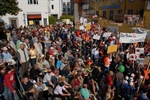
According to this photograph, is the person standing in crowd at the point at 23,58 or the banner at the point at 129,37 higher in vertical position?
the banner at the point at 129,37

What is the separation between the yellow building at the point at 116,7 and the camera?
27.8 metres

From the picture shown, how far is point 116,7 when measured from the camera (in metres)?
34.3

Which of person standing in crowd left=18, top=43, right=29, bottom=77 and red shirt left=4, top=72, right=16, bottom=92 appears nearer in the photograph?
red shirt left=4, top=72, right=16, bottom=92

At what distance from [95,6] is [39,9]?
21.4 metres

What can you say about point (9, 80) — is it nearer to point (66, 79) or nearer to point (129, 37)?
point (66, 79)

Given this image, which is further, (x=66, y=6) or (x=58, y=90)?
(x=66, y=6)

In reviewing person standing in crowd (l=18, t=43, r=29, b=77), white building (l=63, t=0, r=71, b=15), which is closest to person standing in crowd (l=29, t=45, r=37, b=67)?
person standing in crowd (l=18, t=43, r=29, b=77)

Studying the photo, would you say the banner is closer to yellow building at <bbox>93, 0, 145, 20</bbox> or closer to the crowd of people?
the crowd of people

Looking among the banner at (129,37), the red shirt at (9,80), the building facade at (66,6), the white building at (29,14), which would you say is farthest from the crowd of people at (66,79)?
the building facade at (66,6)

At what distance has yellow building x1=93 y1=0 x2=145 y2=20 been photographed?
2783 centimetres

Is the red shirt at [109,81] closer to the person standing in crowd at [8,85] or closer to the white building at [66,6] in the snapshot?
the person standing in crowd at [8,85]

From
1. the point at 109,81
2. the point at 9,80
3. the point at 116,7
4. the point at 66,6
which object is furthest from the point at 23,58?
the point at 66,6

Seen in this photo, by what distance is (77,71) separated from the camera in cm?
734

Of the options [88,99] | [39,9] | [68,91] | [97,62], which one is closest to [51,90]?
[68,91]
